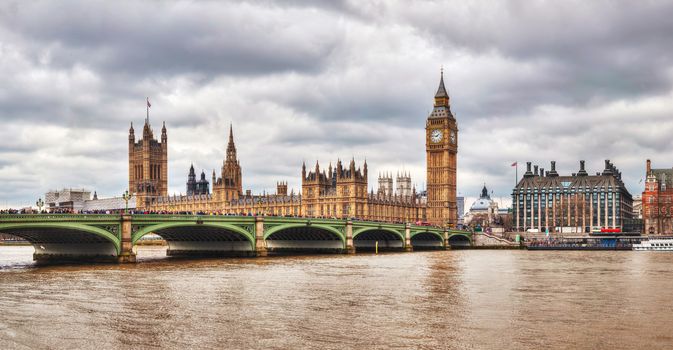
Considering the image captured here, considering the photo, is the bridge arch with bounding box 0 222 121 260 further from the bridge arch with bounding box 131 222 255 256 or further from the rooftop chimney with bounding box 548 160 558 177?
the rooftop chimney with bounding box 548 160 558 177

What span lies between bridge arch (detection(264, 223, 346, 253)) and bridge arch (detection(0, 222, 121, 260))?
26611 millimetres

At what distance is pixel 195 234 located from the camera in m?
79.7

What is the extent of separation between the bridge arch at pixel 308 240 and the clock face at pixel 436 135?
260 feet

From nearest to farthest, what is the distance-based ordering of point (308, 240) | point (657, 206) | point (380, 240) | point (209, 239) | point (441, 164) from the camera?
point (209, 239)
point (308, 240)
point (380, 240)
point (657, 206)
point (441, 164)

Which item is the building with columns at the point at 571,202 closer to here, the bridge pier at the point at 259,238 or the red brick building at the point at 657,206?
the red brick building at the point at 657,206

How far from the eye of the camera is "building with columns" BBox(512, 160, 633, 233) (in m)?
175

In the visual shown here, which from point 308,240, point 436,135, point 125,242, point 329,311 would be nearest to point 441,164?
point 436,135

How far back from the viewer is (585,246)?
120 metres

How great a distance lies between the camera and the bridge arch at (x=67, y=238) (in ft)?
180

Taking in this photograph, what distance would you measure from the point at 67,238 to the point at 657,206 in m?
132

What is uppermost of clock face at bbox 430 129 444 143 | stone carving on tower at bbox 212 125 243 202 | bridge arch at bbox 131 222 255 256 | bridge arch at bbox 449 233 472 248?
clock face at bbox 430 129 444 143

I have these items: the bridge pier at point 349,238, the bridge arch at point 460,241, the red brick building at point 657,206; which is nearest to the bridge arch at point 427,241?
the bridge arch at point 460,241

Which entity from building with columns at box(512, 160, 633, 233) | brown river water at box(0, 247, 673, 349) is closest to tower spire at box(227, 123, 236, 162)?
building with columns at box(512, 160, 633, 233)

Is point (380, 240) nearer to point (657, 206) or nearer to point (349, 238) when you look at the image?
point (349, 238)
